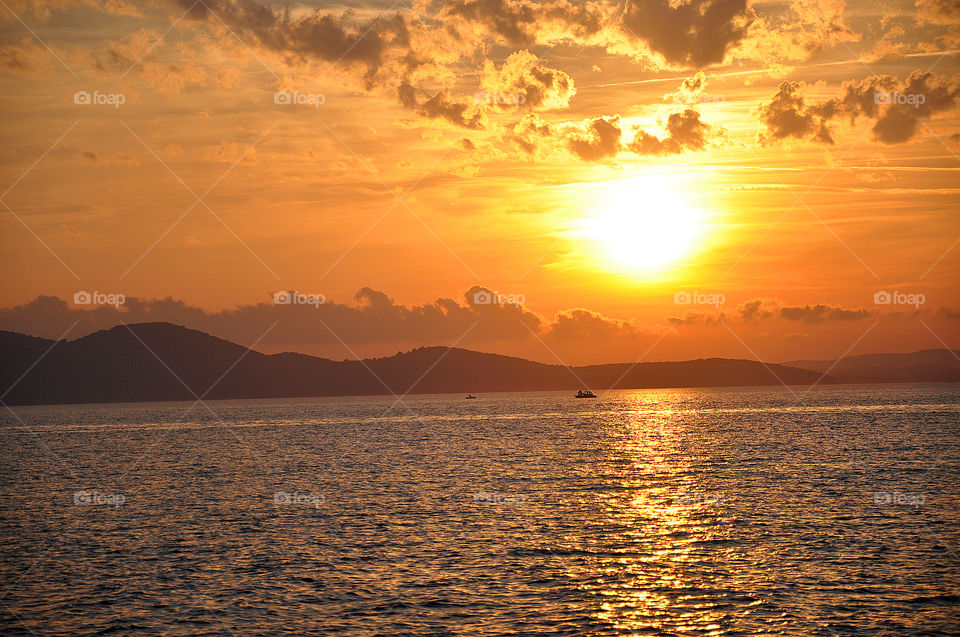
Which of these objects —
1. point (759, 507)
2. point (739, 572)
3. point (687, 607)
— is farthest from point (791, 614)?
point (759, 507)

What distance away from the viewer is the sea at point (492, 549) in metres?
37.8

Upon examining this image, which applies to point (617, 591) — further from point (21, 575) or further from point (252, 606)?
point (21, 575)

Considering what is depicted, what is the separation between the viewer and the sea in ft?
124

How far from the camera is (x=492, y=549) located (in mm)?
51062

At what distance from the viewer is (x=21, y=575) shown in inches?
1853

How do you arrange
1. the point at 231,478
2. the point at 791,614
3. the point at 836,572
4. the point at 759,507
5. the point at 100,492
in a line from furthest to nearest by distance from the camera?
the point at 231,478
the point at 100,492
the point at 759,507
the point at 836,572
the point at 791,614

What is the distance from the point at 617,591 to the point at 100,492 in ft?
212

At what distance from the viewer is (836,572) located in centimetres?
4434

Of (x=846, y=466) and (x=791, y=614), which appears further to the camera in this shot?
(x=846, y=466)

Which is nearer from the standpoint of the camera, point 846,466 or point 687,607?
point 687,607

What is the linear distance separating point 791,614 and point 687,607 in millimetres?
4642

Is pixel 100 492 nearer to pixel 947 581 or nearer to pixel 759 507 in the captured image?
pixel 759 507

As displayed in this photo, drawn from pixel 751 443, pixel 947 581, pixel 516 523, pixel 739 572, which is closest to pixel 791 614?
pixel 739 572

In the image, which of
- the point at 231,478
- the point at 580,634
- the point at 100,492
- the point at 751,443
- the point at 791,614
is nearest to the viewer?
the point at 580,634
